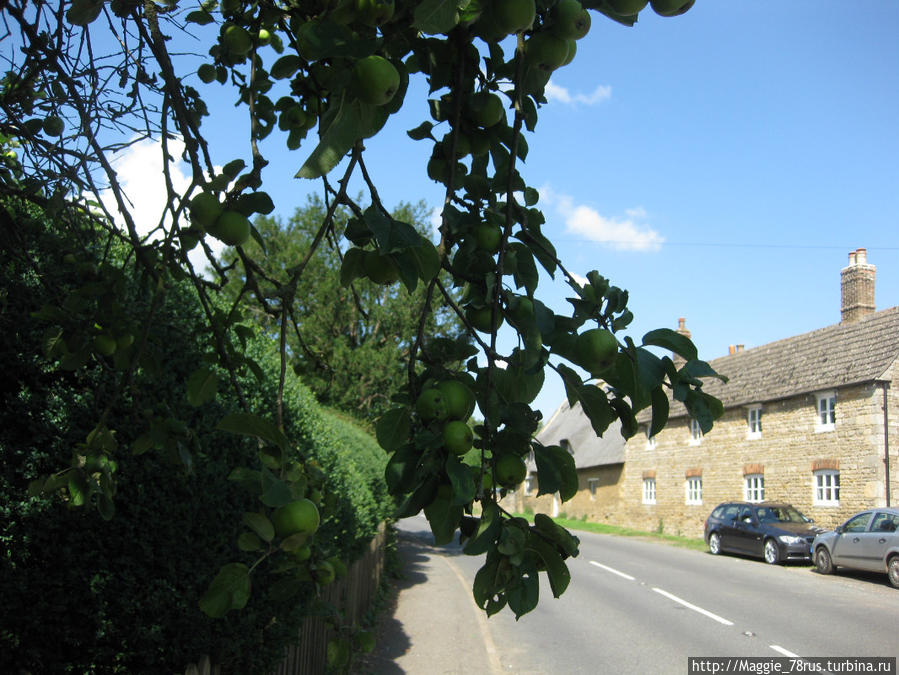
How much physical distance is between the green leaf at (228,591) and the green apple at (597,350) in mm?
759

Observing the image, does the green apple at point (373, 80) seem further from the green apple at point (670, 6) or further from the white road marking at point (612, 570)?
the white road marking at point (612, 570)

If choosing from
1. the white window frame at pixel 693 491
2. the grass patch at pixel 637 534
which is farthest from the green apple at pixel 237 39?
the white window frame at pixel 693 491

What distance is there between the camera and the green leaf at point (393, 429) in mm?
1400

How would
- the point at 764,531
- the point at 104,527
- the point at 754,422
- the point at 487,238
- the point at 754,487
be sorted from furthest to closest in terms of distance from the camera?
the point at 754,422, the point at 754,487, the point at 764,531, the point at 104,527, the point at 487,238

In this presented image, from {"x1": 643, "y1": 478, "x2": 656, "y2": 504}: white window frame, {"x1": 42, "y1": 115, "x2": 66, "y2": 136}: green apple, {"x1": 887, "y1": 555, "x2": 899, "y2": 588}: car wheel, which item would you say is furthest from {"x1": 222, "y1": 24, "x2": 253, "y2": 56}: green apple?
{"x1": 643, "y1": 478, "x2": 656, "y2": 504}: white window frame

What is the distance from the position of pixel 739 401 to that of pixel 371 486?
17.1 m

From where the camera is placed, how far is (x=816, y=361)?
2167 cm

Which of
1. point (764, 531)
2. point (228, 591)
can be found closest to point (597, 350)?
point (228, 591)

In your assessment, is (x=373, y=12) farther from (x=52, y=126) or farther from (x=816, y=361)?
(x=816, y=361)

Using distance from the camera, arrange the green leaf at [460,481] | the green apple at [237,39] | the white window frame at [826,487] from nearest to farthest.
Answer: the green leaf at [460,481], the green apple at [237,39], the white window frame at [826,487]

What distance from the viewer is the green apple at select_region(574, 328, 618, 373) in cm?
123

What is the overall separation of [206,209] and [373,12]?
61 cm

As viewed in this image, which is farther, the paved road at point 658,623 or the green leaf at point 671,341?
the paved road at point 658,623

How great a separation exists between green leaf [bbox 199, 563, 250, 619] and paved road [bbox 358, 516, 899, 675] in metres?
6.62
